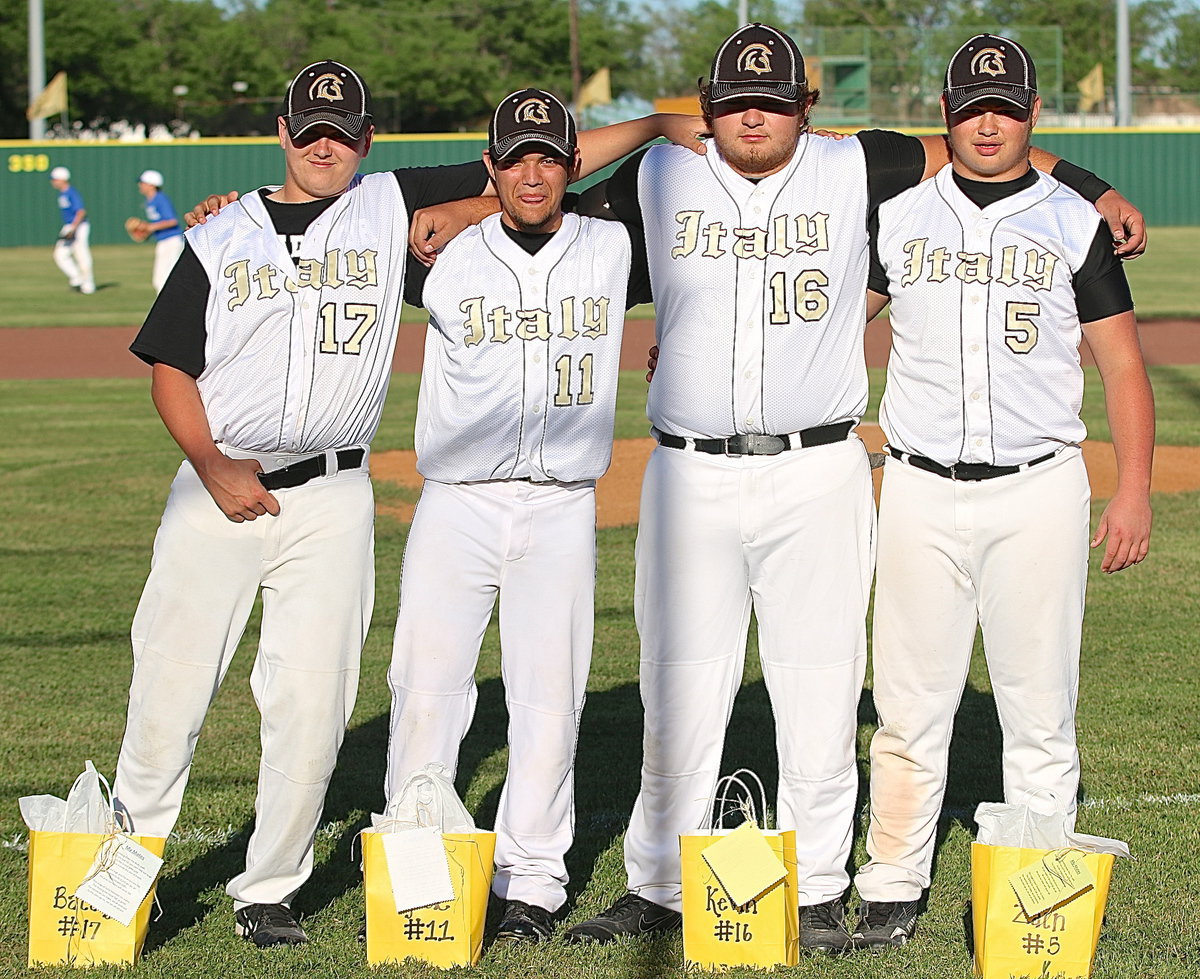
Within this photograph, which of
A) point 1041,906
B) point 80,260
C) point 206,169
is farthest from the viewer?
point 206,169

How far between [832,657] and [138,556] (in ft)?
18.3

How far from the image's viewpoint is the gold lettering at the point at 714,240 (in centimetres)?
386

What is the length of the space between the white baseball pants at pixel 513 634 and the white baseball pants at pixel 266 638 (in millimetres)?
167

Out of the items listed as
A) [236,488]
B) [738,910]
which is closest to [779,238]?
[236,488]

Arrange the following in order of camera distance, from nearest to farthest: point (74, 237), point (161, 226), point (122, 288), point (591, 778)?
point (591, 778) → point (161, 226) → point (74, 237) → point (122, 288)

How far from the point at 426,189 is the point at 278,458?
807 millimetres

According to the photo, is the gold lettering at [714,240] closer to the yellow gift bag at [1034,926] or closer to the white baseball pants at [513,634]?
the white baseball pants at [513,634]

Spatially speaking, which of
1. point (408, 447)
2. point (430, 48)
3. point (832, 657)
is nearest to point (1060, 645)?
point (832, 657)

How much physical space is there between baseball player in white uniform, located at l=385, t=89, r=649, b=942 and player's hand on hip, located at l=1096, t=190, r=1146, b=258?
1.18 meters

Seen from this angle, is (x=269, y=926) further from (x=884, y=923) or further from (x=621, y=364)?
(x=621, y=364)

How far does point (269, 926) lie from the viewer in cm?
402

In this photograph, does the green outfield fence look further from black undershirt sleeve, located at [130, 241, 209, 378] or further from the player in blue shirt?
black undershirt sleeve, located at [130, 241, 209, 378]

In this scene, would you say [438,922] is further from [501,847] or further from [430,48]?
[430,48]

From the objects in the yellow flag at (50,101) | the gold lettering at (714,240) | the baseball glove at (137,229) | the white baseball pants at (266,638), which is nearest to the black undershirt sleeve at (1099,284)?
the gold lettering at (714,240)
